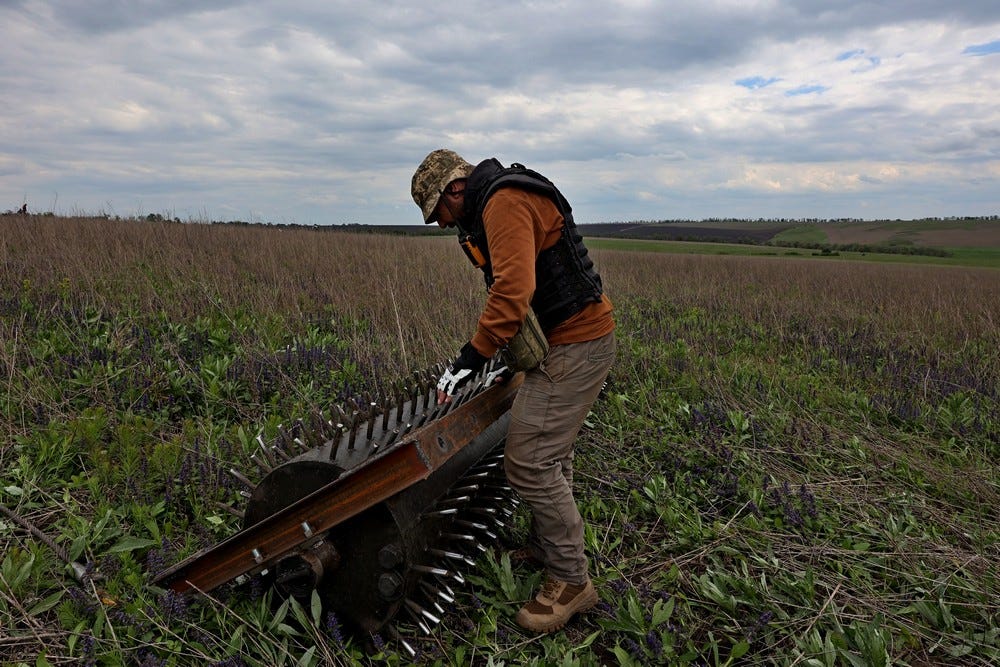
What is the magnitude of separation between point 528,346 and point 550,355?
22 cm

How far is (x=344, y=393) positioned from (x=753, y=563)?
327 centimetres

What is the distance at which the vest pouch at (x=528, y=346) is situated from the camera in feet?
8.84

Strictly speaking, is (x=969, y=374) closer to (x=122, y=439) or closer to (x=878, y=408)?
(x=878, y=408)

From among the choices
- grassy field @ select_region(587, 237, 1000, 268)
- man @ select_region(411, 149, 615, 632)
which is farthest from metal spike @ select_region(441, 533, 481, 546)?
grassy field @ select_region(587, 237, 1000, 268)

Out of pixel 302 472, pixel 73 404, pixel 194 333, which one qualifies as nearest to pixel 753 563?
pixel 302 472

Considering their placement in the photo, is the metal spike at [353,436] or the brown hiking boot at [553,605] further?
the brown hiking boot at [553,605]

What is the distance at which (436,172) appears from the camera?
2.83 metres

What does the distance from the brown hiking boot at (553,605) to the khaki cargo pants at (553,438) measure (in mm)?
64

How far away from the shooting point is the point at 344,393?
16.8 feet

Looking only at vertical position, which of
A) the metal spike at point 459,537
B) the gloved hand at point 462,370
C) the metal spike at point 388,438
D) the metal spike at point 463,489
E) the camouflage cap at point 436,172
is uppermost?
the camouflage cap at point 436,172

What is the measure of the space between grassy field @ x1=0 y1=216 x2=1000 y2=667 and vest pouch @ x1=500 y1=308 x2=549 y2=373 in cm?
118

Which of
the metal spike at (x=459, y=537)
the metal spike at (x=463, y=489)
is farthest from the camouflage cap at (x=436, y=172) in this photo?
the metal spike at (x=459, y=537)

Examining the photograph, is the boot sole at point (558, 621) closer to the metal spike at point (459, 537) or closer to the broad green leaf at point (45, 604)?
the metal spike at point (459, 537)

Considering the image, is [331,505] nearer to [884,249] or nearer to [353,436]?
[353,436]
